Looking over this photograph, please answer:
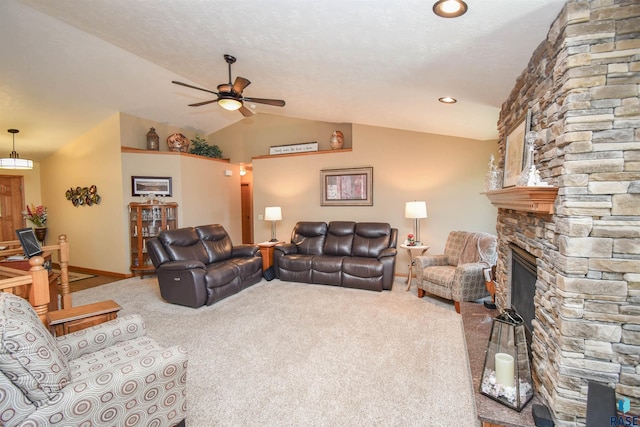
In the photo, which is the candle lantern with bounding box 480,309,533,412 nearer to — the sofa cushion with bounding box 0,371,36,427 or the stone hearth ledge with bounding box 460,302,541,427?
the stone hearth ledge with bounding box 460,302,541,427

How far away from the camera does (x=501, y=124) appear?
9.91 ft

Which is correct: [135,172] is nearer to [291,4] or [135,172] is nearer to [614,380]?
[291,4]

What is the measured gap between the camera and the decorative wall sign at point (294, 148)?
20.3ft

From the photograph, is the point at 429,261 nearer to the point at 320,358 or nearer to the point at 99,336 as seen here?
the point at 320,358

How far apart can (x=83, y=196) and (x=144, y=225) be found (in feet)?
4.84

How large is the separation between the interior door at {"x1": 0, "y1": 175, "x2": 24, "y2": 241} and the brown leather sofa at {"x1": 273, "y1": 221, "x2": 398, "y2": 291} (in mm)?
6223

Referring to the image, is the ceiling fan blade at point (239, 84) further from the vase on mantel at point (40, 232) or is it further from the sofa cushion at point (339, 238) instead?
the vase on mantel at point (40, 232)

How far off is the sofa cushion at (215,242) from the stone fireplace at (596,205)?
14.4ft

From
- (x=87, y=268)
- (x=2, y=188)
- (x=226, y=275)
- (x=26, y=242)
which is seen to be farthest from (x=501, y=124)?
(x=2, y=188)

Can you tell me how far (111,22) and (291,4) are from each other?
7.43 ft

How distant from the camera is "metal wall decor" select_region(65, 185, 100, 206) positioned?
5812 mm

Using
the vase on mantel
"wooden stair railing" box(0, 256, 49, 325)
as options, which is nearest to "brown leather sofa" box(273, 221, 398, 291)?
"wooden stair railing" box(0, 256, 49, 325)

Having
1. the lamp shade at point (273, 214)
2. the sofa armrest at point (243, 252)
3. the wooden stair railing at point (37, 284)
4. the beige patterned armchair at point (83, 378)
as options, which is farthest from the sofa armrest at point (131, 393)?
the lamp shade at point (273, 214)

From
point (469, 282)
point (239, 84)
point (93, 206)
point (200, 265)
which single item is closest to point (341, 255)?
point (469, 282)
